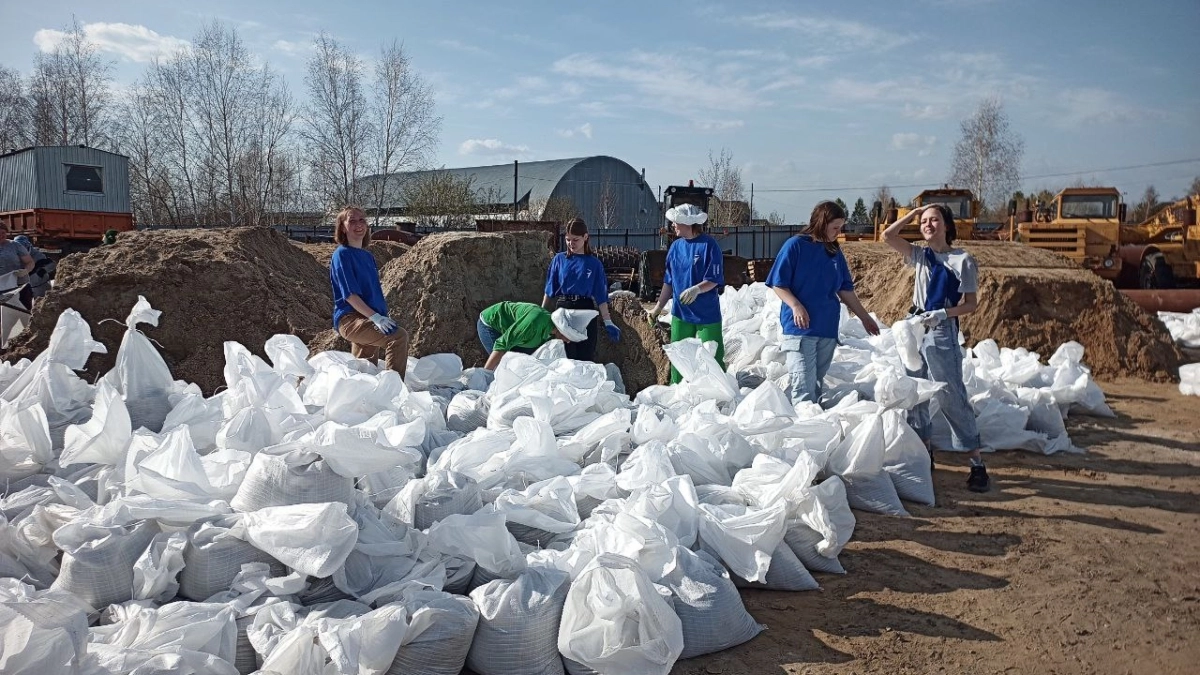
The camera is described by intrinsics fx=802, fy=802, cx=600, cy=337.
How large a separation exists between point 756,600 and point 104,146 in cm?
2812

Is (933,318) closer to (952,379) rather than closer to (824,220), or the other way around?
(952,379)

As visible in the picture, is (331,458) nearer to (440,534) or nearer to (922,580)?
(440,534)

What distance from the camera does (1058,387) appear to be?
222 inches

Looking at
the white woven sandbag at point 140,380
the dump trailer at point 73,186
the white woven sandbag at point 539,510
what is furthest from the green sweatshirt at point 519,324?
the dump trailer at point 73,186

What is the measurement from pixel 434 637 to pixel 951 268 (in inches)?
119

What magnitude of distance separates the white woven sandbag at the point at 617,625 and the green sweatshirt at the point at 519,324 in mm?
3012

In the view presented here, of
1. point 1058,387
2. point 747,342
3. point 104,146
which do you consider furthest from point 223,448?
point 104,146

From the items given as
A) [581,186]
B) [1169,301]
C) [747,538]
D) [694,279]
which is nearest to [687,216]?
[694,279]

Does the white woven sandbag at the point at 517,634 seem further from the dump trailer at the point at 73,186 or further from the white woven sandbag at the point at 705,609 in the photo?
the dump trailer at the point at 73,186

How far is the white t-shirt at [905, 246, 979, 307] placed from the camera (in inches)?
152

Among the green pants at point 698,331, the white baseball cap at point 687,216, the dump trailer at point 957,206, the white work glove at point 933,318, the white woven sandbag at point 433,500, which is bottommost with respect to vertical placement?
the white woven sandbag at point 433,500

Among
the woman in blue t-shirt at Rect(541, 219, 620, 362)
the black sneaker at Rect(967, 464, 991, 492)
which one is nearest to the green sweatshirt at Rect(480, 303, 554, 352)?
the woman in blue t-shirt at Rect(541, 219, 620, 362)

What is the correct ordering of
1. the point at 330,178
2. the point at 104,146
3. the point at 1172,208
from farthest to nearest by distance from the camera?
the point at 104,146
the point at 330,178
the point at 1172,208

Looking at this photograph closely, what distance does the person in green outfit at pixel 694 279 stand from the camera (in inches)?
181
